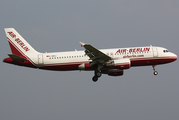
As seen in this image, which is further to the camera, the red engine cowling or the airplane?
the red engine cowling

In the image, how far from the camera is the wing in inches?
1695

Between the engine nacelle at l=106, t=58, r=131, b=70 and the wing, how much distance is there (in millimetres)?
794

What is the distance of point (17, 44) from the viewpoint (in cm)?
4891

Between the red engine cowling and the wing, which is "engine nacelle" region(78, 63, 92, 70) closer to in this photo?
the wing

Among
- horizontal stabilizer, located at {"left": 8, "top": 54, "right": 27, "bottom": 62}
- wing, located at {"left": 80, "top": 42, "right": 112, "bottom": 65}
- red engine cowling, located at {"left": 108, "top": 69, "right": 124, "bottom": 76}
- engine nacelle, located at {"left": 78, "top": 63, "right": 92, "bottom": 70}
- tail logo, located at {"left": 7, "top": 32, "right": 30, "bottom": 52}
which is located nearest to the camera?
wing, located at {"left": 80, "top": 42, "right": 112, "bottom": 65}

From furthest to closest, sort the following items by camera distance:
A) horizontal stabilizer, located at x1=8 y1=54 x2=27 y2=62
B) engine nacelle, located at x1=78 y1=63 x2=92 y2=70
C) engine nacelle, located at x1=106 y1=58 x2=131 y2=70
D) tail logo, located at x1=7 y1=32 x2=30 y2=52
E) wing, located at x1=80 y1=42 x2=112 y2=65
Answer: tail logo, located at x1=7 y1=32 x2=30 y2=52 → engine nacelle, located at x1=78 y1=63 x2=92 y2=70 → horizontal stabilizer, located at x1=8 y1=54 x2=27 y2=62 → engine nacelle, located at x1=106 y1=58 x2=131 y2=70 → wing, located at x1=80 y1=42 x2=112 y2=65

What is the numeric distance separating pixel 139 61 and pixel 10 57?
19.9 meters

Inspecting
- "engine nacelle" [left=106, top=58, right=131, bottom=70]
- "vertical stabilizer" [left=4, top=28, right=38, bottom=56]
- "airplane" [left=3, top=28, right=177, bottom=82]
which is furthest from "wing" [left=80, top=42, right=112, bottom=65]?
"vertical stabilizer" [left=4, top=28, right=38, bottom=56]

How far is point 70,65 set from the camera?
4672 cm

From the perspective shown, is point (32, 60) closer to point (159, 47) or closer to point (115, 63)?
point (115, 63)

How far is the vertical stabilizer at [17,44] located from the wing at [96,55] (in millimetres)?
10024

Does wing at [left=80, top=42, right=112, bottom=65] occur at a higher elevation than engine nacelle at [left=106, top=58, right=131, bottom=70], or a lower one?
higher

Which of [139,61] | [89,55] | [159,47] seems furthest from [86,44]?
[159,47]

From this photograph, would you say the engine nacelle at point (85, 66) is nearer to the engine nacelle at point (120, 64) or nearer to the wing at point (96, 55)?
the wing at point (96, 55)
